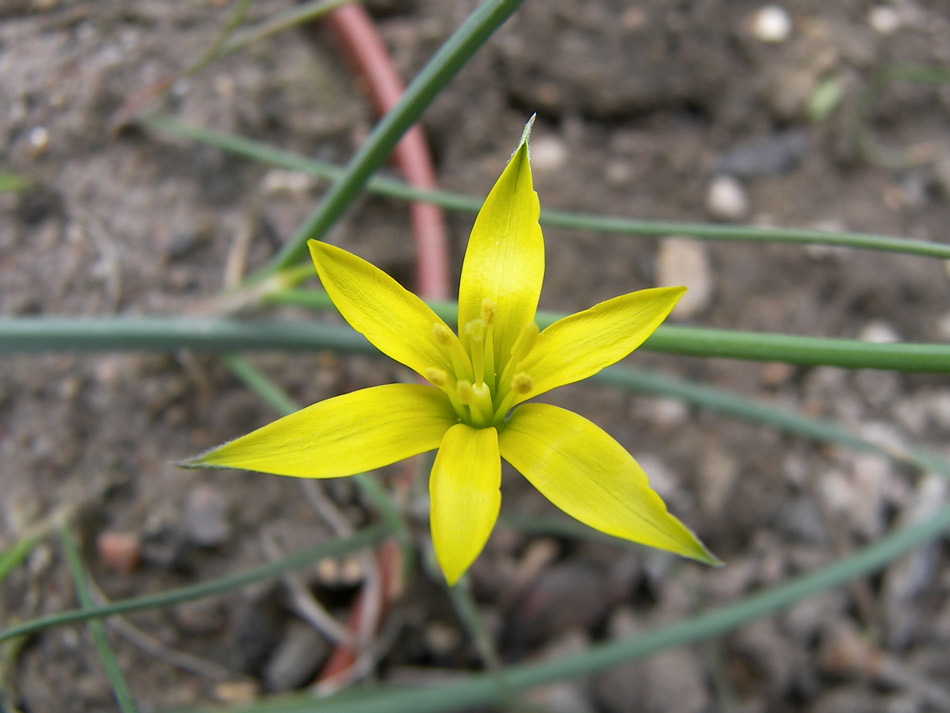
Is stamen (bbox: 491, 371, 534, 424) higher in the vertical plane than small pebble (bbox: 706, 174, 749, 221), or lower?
higher

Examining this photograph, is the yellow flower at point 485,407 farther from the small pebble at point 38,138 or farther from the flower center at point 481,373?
the small pebble at point 38,138

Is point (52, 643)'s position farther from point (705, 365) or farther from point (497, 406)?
point (705, 365)

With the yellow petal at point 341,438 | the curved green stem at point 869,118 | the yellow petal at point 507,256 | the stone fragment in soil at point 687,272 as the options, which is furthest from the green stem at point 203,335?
the curved green stem at point 869,118

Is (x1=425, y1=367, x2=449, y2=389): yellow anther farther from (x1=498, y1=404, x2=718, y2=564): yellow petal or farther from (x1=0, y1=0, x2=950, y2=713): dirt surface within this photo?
(x1=0, y1=0, x2=950, y2=713): dirt surface

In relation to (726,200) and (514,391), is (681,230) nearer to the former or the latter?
(514,391)

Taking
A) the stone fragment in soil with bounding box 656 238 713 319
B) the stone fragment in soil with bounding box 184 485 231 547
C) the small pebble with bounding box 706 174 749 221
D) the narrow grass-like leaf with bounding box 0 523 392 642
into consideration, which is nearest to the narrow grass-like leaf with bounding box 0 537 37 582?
Answer: the narrow grass-like leaf with bounding box 0 523 392 642

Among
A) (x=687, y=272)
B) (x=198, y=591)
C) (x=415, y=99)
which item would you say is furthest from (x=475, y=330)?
(x=687, y=272)
